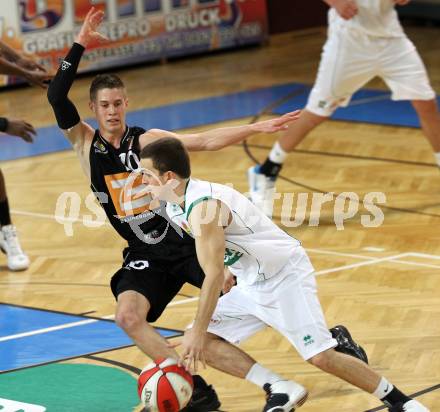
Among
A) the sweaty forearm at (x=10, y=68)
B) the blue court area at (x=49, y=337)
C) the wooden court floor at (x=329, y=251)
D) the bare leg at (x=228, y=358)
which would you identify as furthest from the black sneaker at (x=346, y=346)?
the sweaty forearm at (x=10, y=68)

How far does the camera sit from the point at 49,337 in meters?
6.80

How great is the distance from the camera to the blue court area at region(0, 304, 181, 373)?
6.51 metres

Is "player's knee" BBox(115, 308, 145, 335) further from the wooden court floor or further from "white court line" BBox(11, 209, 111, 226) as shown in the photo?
"white court line" BBox(11, 209, 111, 226)

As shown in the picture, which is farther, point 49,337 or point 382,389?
point 49,337

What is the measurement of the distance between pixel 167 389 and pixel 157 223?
1.12 metres

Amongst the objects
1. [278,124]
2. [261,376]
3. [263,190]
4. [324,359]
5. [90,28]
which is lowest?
[263,190]

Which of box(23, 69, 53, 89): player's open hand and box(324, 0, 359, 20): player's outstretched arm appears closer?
box(23, 69, 53, 89): player's open hand

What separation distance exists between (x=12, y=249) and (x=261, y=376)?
3234mm

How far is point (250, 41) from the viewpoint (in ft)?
52.2

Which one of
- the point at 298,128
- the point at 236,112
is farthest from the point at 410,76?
the point at 236,112

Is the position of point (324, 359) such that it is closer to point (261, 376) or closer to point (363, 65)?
point (261, 376)

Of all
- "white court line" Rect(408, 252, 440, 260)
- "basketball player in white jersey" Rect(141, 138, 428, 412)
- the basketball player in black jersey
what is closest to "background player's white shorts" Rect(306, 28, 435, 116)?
"white court line" Rect(408, 252, 440, 260)

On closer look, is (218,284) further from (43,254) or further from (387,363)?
(43,254)

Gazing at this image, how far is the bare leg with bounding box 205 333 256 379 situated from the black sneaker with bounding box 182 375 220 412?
29 centimetres
